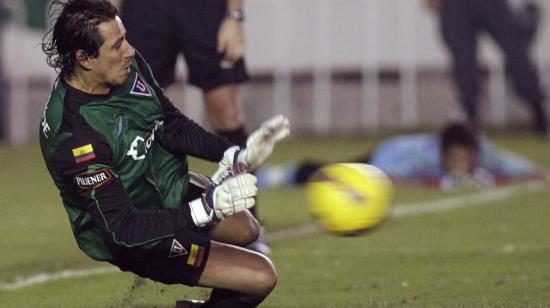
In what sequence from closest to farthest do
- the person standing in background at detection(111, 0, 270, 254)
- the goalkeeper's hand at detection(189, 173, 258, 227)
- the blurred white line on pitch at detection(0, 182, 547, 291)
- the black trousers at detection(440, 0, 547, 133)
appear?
the goalkeeper's hand at detection(189, 173, 258, 227) → the blurred white line on pitch at detection(0, 182, 547, 291) → the person standing in background at detection(111, 0, 270, 254) → the black trousers at detection(440, 0, 547, 133)

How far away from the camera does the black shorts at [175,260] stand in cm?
589

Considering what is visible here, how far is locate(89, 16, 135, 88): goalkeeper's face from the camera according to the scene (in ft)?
19.2

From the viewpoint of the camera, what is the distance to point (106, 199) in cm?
571

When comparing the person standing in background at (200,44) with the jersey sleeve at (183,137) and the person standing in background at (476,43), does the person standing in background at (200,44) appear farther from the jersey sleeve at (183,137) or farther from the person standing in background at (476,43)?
the person standing in background at (476,43)

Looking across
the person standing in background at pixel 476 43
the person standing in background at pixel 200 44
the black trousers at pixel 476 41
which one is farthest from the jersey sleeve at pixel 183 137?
the black trousers at pixel 476 41

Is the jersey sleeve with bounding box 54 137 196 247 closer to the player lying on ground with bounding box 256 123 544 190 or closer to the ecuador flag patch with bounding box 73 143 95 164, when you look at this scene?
the ecuador flag patch with bounding box 73 143 95 164

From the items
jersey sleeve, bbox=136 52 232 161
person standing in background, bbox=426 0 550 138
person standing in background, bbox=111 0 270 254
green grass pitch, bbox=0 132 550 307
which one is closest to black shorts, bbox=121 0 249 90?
person standing in background, bbox=111 0 270 254

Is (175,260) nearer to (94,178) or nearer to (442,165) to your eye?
(94,178)

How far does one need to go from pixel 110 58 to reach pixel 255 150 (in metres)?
0.70

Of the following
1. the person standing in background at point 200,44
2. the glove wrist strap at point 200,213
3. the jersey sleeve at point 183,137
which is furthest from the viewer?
the person standing in background at point 200,44

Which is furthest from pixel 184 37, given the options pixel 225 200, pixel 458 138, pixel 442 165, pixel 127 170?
pixel 442 165

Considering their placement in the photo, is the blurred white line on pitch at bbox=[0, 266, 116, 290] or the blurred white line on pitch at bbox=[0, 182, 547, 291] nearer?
the blurred white line on pitch at bbox=[0, 266, 116, 290]

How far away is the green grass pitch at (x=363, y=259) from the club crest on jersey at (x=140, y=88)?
1.21 m

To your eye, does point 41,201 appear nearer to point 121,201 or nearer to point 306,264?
point 306,264
